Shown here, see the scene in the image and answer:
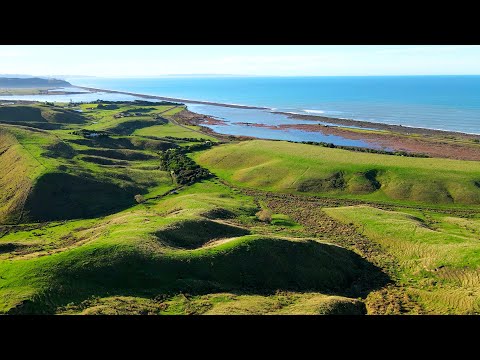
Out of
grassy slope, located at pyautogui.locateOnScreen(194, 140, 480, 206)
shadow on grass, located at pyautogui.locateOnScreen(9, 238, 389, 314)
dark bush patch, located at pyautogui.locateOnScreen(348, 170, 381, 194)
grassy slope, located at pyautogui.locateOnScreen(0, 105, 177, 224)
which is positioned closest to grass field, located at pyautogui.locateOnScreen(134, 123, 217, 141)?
grassy slope, located at pyautogui.locateOnScreen(0, 105, 177, 224)

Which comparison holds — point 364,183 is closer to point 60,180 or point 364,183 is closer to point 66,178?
point 66,178

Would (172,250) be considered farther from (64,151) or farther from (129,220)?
(64,151)

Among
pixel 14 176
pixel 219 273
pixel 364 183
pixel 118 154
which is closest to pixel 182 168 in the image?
pixel 118 154

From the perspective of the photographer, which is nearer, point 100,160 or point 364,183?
point 364,183

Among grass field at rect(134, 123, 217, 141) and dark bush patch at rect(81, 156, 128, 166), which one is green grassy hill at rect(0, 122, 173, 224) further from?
grass field at rect(134, 123, 217, 141)

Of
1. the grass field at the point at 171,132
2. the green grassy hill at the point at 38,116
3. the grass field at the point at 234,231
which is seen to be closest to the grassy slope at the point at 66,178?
the grass field at the point at 234,231
